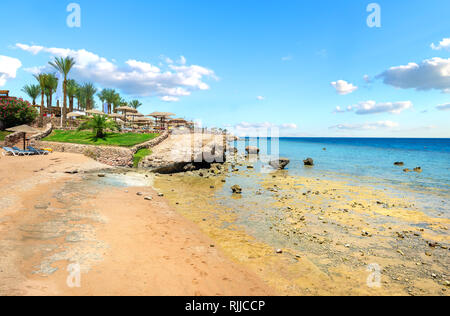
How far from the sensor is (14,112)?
36.6 metres

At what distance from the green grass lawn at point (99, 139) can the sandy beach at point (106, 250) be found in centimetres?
1754

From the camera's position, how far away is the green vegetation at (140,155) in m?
25.0

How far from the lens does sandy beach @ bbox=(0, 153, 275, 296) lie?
15.3 ft

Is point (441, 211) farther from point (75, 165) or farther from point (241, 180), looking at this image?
point (75, 165)

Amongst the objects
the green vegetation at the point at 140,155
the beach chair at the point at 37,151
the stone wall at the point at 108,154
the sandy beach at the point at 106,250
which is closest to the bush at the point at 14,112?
the beach chair at the point at 37,151

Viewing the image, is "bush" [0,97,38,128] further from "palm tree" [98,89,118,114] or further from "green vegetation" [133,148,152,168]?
"palm tree" [98,89,118,114]

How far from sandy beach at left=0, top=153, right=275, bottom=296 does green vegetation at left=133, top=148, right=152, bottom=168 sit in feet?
45.5

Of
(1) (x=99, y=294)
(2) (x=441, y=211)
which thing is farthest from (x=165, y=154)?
(2) (x=441, y=211)

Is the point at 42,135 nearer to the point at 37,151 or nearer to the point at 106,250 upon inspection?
the point at 37,151

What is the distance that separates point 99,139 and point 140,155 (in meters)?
7.72

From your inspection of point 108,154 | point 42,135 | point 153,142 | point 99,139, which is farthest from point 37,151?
point 153,142

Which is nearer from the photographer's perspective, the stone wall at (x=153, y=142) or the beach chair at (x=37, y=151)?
the beach chair at (x=37, y=151)

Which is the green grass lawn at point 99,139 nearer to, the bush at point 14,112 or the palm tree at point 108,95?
the bush at point 14,112
